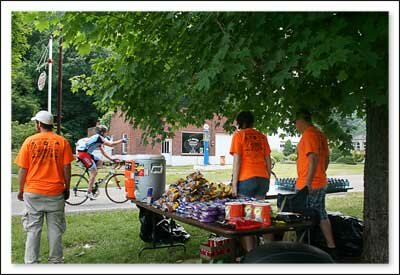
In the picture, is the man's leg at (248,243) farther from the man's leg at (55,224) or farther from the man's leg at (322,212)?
the man's leg at (55,224)

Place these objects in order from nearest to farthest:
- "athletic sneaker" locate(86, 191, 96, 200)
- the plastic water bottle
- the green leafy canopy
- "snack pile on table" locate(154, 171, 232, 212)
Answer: the green leafy canopy < "snack pile on table" locate(154, 171, 232, 212) < the plastic water bottle < "athletic sneaker" locate(86, 191, 96, 200)

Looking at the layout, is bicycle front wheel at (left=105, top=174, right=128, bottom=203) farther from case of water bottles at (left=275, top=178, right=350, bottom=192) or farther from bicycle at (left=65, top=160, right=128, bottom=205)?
case of water bottles at (left=275, top=178, right=350, bottom=192)

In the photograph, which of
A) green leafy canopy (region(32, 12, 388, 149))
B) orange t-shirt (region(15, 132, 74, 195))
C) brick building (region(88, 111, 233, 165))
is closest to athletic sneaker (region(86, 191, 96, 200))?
green leafy canopy (region(32, 12, 388, 149))

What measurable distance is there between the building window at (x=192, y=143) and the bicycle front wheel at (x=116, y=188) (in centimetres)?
1737

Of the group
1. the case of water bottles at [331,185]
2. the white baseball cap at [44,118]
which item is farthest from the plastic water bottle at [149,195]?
the case of water bottles at [331,185]

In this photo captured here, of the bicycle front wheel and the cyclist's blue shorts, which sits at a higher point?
the cyclist's blue shorts

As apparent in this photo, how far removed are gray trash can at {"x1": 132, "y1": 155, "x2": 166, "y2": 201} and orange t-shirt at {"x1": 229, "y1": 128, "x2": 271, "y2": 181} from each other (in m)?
1.22

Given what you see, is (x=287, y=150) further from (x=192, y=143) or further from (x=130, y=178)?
(x=130, y=178)

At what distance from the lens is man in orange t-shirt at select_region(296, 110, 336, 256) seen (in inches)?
177

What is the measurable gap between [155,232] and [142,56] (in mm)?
2438

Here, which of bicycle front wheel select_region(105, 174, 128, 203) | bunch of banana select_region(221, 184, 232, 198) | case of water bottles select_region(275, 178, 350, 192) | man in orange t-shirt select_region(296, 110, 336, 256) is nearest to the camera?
man in orange t-shirt select_region(296, 110, 336, 256)

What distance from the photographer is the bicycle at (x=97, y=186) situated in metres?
9.68

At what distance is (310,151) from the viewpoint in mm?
4484
